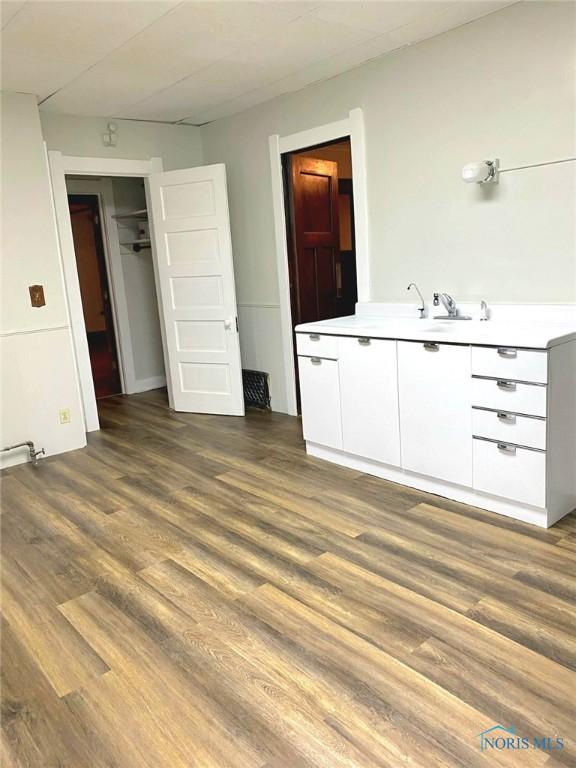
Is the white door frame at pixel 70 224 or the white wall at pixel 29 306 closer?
the white wall at pixel 29 306

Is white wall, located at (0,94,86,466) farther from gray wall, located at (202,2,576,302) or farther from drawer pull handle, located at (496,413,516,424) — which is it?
drawer pull handle, located at (496,413,516,424)

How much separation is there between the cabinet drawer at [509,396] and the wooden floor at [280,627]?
575 mm

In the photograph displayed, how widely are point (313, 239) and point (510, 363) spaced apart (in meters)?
2.62

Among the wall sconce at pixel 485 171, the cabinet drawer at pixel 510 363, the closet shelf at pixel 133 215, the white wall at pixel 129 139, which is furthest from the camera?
the closet shelf at pixel 133 215

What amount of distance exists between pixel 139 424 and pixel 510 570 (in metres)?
3.49

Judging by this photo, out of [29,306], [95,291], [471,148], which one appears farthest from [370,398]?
[95,291]

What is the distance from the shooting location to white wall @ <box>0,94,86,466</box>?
163 inches

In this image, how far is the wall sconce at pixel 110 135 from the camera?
4922 mm

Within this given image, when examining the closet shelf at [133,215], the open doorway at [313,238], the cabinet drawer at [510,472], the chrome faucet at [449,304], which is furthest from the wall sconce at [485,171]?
the closet shelf at [133,215]

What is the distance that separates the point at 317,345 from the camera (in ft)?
12.6

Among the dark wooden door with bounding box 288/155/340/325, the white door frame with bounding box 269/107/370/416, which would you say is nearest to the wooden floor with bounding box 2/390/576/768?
the white door frame with bounding box 269/107/370/416

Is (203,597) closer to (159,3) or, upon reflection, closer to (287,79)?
(159,3)

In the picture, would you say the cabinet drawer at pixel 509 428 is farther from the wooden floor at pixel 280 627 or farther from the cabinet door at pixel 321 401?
the cabinet door at pixel 321 401

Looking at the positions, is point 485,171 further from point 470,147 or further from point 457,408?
point 457,408
